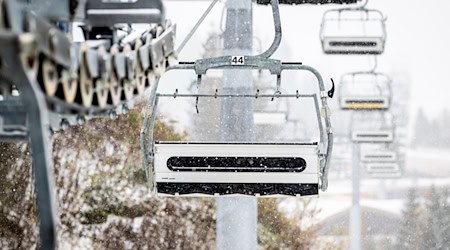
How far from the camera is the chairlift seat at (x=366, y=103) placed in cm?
1110

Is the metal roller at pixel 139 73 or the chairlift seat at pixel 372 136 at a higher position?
the metal roller at pixel 139 73

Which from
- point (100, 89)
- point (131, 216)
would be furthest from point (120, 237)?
point (100, 89)

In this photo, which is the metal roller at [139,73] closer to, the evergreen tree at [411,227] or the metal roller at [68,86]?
the metal roller at [68,86]

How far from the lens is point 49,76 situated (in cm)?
218

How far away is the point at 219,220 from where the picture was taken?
6.97 meters

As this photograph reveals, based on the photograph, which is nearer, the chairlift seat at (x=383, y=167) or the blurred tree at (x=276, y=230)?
the blurred tree at (x=276, y=230)

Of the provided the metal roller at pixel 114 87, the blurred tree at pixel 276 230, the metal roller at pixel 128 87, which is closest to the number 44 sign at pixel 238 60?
the metal roller at pixel 128 87

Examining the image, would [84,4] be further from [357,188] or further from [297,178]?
[357,188]

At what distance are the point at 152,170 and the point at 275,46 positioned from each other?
28.4 inches

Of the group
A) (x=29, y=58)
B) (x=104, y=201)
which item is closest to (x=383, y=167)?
(x=104, y=201)

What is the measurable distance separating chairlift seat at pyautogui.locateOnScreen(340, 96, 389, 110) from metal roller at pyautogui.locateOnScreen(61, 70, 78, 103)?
8.76m

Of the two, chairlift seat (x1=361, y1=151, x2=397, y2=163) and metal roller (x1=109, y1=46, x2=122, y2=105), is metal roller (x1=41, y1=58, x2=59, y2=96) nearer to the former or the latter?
metal roller (x1=109, y1=46, x2=122, y2=105)

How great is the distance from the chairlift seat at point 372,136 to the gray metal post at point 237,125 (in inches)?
Answer: 240

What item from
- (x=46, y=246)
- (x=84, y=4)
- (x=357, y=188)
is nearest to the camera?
(x=46, y=246)
